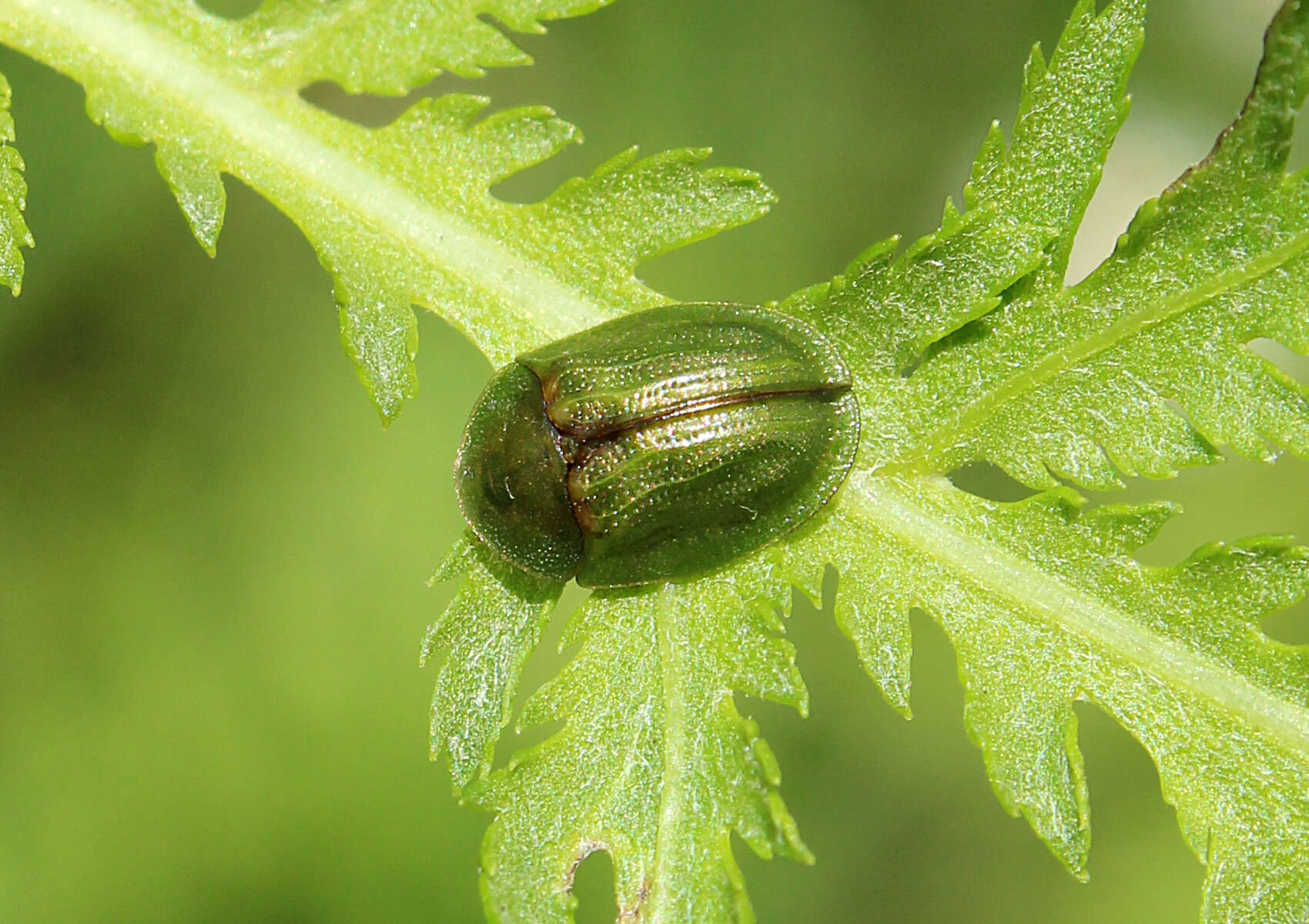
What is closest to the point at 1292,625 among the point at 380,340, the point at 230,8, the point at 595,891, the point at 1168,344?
the point at 1168,344

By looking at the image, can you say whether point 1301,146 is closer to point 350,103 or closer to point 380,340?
point 380,340

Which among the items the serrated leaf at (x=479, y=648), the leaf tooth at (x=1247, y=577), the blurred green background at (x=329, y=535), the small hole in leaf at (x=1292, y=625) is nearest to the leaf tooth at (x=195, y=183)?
the serrated leaf at (x=479, y=648)

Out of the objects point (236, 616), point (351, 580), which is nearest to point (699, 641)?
point (351, 580)

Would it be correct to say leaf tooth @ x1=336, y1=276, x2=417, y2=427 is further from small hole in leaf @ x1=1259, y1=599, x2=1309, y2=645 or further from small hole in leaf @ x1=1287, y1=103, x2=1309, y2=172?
small hole in leaf @ x1=1287, y1=103, x2=1309, y2=172

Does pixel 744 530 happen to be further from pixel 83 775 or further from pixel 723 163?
pixel 83 775

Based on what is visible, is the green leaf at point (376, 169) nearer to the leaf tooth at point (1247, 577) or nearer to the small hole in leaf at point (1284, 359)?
the leaf tooth at point (1247, 577)

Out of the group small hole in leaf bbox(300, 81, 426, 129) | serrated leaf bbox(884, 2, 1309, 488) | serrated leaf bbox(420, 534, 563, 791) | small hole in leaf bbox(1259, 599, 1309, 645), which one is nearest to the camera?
serrated leaf bbox(884, 2, 1309, 488)

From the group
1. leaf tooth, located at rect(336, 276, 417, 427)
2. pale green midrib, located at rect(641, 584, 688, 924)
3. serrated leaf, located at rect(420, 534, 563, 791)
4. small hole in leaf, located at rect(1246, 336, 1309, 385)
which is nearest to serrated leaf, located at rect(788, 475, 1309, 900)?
pale green midrib, located at rect(641, 584, 688, 924)
